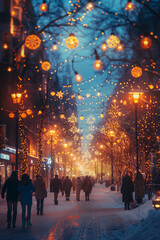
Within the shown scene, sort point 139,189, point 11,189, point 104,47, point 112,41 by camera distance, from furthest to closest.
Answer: point 139,189 < point 104,47 < point 112,41 < point 11,189

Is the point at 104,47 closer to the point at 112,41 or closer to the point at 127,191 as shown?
the point at 112,41

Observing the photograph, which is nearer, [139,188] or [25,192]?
[25,192]

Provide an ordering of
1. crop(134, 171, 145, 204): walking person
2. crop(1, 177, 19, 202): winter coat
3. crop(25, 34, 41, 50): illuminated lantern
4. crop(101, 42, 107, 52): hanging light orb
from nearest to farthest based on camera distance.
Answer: crop(1, 177, 19, 202): winter coat < crop(25, 34, 41, 50): illuminated lantern < crop(101, 42, 107, 52): hanging light orb < crop(134, 171, 145, 204): walking person

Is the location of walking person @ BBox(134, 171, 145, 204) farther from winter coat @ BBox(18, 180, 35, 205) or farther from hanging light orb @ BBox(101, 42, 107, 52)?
winter coat @ BBox(18, 180, 35, 205)

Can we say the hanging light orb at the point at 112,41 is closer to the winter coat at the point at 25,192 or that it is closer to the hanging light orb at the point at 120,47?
the hanging light orb at the point at 120,47

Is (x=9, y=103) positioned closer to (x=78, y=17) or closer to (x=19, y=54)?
(x=19, y=54)

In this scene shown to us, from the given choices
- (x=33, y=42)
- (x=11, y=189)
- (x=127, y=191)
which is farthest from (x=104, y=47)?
(x=127, y=191)

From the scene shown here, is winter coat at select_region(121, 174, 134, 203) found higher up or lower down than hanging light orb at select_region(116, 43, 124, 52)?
lower down

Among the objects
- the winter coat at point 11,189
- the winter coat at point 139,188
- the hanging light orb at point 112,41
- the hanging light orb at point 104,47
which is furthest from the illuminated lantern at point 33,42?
the winter coat at point 139,188

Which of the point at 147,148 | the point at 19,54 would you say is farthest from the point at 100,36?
the point at 147,148

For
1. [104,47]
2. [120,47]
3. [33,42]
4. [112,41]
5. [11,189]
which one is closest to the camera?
[11,189]

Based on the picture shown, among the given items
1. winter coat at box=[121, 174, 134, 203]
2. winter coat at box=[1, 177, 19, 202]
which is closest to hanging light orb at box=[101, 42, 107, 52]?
winter coat at box=[1, 177, 19, 202]

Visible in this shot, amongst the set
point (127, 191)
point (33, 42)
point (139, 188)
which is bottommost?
point (127, 191)

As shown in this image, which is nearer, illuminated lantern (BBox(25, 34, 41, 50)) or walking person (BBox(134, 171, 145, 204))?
illuminated lantern (BBox(25, 34, 41, 50))
